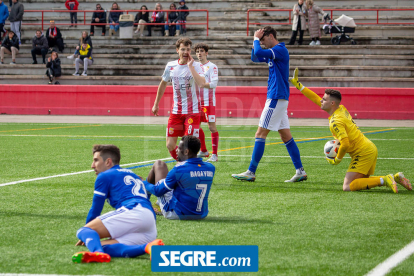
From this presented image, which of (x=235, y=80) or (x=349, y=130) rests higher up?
(x=235, y=80)

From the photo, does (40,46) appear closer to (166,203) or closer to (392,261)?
(166,203)

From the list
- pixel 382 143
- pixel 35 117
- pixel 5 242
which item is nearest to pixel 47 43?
pixel 35 117

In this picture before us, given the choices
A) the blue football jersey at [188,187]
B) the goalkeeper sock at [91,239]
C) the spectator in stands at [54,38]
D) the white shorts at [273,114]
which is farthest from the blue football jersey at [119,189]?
the spectator in stands at [54,38]

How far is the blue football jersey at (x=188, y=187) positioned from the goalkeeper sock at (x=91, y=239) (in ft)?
4.00

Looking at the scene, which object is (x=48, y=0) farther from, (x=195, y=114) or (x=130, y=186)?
(x=130, y=186)

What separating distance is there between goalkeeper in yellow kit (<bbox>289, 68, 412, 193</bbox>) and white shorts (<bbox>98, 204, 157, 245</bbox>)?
3613 millimetres

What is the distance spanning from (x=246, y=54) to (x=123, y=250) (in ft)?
74.9

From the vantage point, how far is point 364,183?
24.1ft

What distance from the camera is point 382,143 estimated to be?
13.2m

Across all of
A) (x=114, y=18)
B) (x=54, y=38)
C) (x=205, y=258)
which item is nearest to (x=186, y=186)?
(x=205, y=258)

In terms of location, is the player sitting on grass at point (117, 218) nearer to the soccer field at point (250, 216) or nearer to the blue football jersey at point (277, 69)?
the soccer field at point (250, 216)

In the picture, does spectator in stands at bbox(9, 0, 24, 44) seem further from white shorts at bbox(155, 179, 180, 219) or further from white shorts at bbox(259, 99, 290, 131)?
white shorts at bbox(155, 179, 180, 219)

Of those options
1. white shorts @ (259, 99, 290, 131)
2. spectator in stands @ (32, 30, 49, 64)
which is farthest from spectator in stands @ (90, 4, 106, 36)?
white shorts @ (259, 99, 290, 131)

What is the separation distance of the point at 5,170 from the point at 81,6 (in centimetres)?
2695
